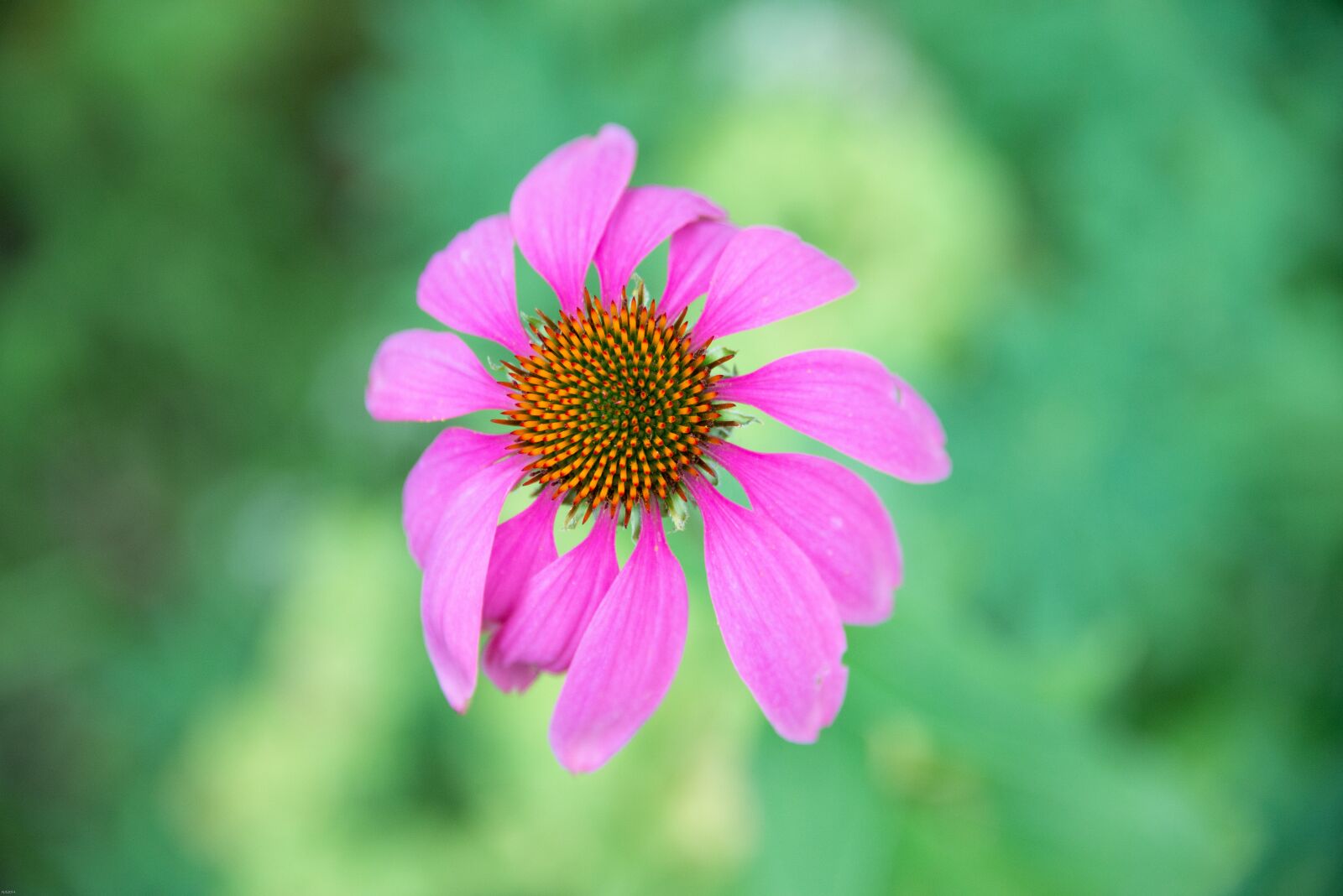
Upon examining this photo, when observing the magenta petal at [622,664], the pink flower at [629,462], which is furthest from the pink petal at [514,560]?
the magenta petal at [622,664]

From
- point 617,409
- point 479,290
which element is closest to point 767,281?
point 617,409

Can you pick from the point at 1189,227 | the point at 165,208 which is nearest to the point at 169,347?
the point at 165,208

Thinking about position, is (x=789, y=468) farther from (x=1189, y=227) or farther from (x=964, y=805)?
(x=1189, y=227)

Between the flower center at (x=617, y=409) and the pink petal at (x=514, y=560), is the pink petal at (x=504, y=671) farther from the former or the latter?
the flower center at (x=617, y=409)

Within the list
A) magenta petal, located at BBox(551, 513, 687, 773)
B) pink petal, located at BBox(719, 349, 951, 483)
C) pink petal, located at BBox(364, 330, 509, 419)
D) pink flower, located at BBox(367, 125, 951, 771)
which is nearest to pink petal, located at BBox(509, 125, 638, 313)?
pink flower, located at BBox(367, 125, 951, 771)

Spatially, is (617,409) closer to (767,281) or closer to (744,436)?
(767,281)
